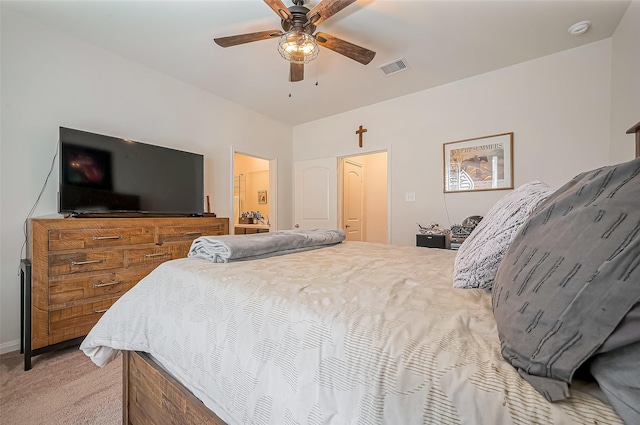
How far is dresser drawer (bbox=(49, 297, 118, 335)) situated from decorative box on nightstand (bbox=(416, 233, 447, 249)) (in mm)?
3045

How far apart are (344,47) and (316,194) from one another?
251cm

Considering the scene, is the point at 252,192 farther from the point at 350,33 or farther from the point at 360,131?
the point at 350,33

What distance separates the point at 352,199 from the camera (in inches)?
185

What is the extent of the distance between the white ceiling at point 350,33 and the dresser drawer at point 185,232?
1.74 m

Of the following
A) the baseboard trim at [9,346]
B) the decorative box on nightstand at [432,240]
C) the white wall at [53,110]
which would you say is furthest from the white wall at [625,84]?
the baseboard trim at [9,346]

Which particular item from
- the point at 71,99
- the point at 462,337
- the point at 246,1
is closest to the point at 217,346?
the point at 462,337

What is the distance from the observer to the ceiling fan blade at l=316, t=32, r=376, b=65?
6.66 ft

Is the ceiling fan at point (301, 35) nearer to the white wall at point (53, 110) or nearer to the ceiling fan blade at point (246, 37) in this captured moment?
the ceiling fan blade at point (246, 37)

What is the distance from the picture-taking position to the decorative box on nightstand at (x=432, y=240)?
9.54 ft

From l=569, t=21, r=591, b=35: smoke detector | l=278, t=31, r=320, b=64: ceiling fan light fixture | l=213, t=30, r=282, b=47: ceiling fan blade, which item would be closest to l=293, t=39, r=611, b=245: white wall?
l=569, t=21, r=591, b=35: smoke detector

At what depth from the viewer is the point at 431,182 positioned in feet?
10.9

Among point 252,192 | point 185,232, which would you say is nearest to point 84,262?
point 185,232

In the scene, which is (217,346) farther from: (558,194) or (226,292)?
(558,194)

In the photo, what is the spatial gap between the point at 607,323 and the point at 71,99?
11.7ft
